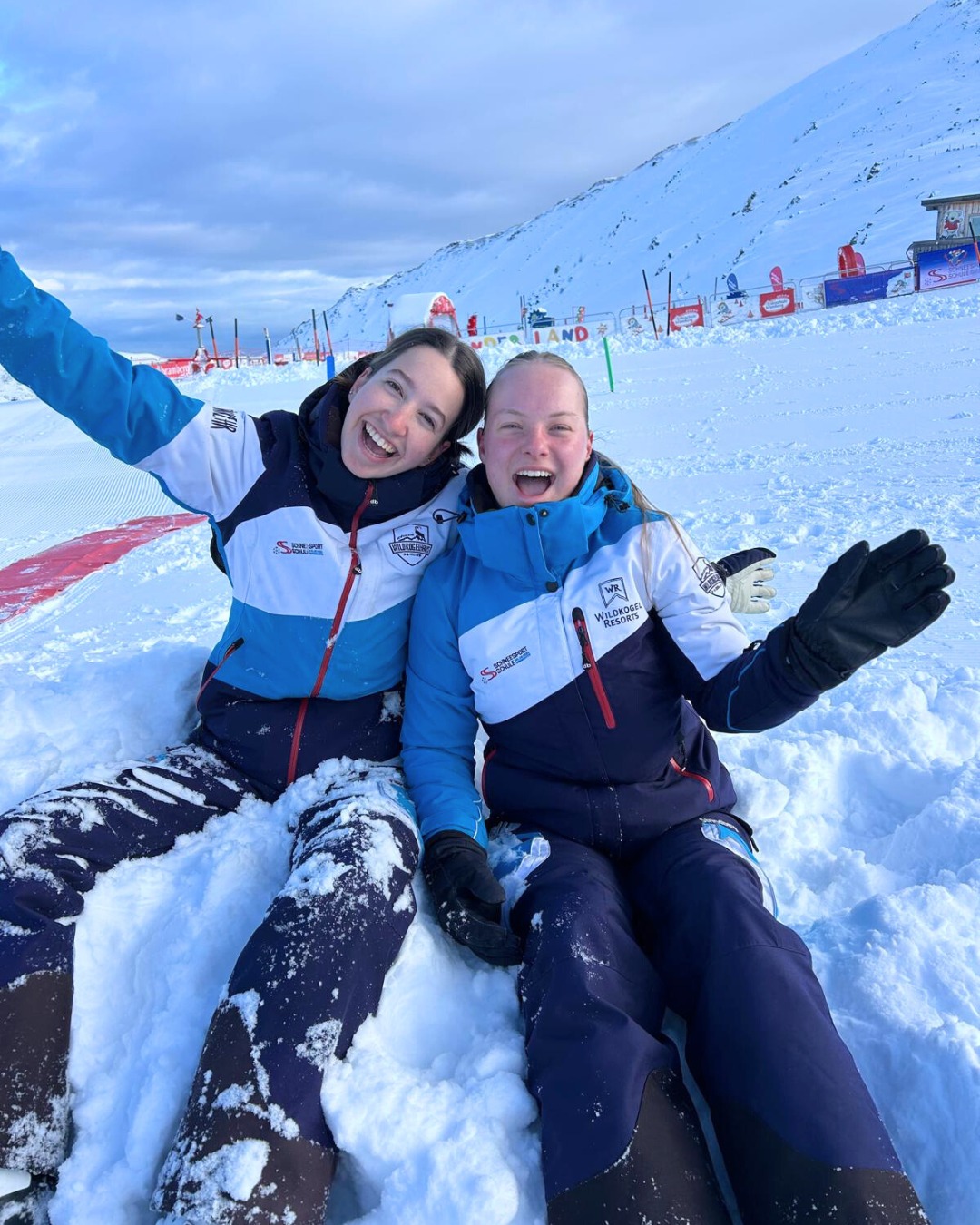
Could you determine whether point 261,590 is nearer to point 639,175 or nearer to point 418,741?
point 418,741

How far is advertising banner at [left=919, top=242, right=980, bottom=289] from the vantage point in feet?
63.3

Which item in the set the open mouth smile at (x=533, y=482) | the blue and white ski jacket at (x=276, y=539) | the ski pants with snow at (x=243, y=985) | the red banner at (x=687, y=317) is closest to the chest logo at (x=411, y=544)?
the blue and white ski jacket at (x=276, y=539)

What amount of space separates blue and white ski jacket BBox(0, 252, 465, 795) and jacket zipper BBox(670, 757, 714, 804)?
0.70 metres

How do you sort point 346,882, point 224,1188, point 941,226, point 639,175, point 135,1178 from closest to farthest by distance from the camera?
point 224,1188
point 135,1178
point 346,882
point 941,226
point 639,175

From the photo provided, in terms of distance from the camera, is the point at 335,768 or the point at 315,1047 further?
the point at 335,768

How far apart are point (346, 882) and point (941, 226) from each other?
32.5 metres

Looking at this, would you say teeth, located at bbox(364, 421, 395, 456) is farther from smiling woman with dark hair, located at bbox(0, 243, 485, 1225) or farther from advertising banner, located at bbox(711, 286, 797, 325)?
advertising banner, located at bbox(711, 286, 797, 325)

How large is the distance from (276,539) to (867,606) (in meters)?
1.39

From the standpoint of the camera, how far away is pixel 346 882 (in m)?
1.63

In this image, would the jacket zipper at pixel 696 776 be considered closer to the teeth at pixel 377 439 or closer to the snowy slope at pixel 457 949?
the snowy slope at pixel 457 949

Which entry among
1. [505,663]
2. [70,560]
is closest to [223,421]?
[505,663]

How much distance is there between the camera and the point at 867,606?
166cm

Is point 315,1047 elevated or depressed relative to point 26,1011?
depressed

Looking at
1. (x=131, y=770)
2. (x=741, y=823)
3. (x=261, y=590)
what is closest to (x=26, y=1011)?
(x=131, y=770)
